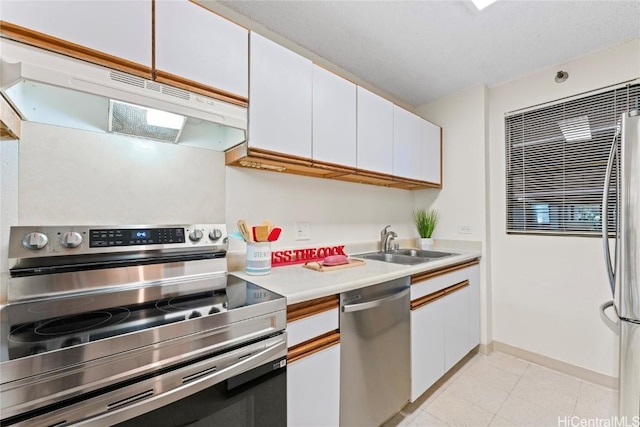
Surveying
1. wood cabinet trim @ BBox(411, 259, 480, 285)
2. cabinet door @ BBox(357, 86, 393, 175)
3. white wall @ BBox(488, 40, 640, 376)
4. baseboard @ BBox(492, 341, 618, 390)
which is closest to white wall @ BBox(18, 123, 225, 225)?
cabinet door @ BBox(357, 86, 393, 175)

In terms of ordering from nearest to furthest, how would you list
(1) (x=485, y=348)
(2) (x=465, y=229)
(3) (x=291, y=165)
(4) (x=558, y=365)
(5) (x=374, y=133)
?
(3) (x=291, y=165)
(5) (x=374, y=133)
(4) (x=558, y=365)
(1) (x=485, y=348)
(2) (x=465, y=229)

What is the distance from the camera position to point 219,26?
47.6 inches

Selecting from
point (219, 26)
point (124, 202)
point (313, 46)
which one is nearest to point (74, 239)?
point (124, 202)

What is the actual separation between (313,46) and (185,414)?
2.11 meters

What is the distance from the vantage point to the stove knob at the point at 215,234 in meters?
1.33

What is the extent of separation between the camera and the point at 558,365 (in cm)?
208

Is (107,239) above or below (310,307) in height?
above

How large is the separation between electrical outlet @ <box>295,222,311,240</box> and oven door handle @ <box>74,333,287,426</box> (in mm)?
903

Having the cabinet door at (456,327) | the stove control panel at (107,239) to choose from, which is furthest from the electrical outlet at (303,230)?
the cabinet door at (456,327)

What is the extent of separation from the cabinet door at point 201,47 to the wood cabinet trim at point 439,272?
1390mm

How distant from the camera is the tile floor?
158 centimetres

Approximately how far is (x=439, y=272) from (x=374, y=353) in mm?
768

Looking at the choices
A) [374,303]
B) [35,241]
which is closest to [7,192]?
[35,241]

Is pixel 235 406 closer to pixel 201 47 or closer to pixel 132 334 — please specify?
pixel 132 334
